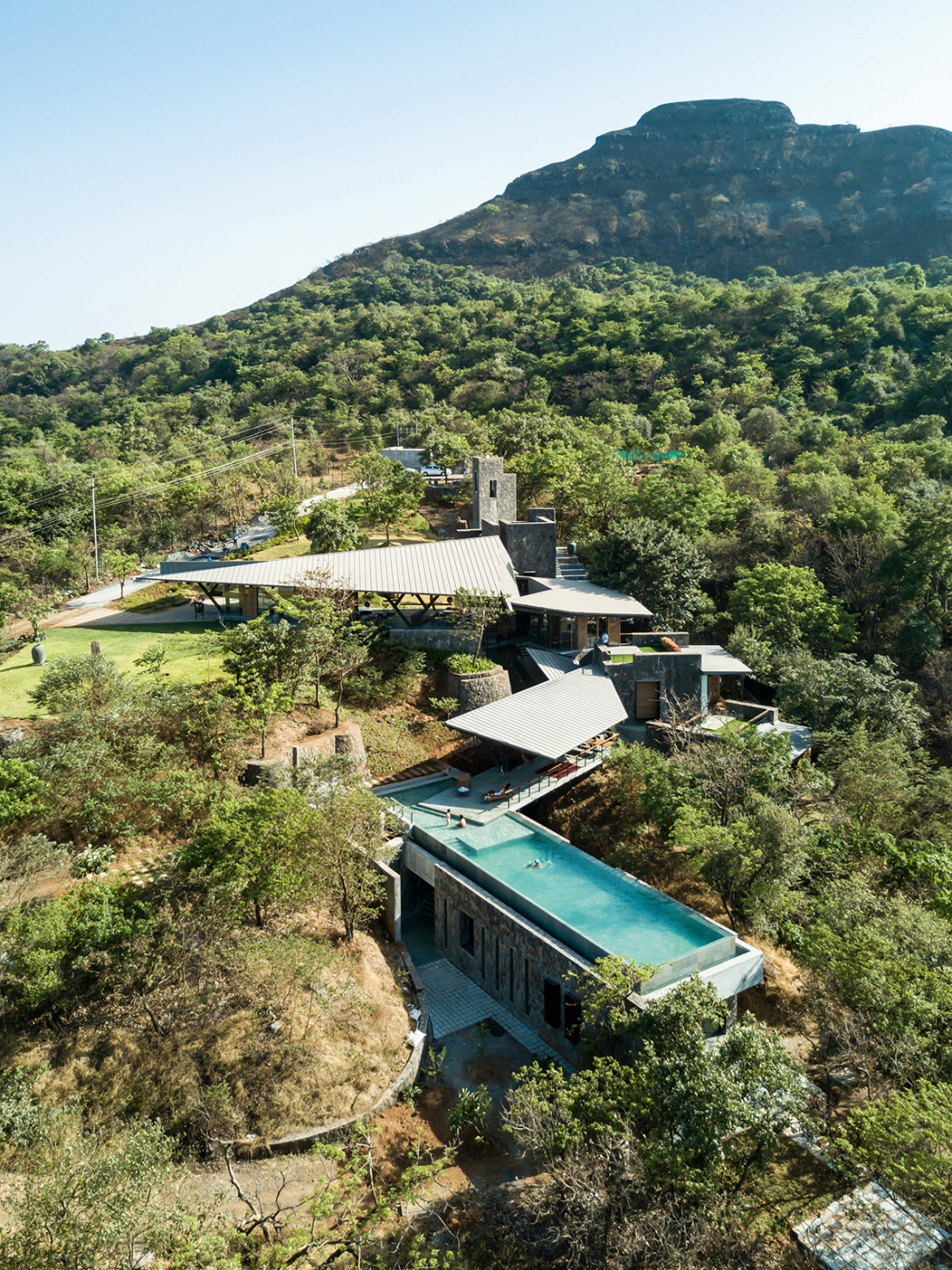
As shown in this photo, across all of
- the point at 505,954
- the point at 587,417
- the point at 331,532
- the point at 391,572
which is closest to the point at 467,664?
the point at 391,572

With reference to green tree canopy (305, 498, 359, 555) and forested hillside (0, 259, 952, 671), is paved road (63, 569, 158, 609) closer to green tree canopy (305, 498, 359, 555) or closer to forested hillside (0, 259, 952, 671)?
forested hillside (0, 259, 952, 671)

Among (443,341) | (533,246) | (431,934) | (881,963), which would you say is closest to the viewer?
(881,963)

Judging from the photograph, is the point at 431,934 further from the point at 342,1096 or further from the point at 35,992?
the point at 35,992

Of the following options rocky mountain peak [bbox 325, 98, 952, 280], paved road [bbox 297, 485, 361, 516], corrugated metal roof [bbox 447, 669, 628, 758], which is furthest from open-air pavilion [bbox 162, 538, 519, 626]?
rocky mountain peak [bbox 325, 98, 952, 280]

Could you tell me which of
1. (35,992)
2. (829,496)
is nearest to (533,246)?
(829,496)

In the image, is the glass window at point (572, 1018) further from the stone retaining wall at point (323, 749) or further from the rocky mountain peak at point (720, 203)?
the rocky mountain peak at point (720, 203)

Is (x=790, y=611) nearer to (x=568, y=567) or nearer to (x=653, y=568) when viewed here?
(x=653, y=568)
